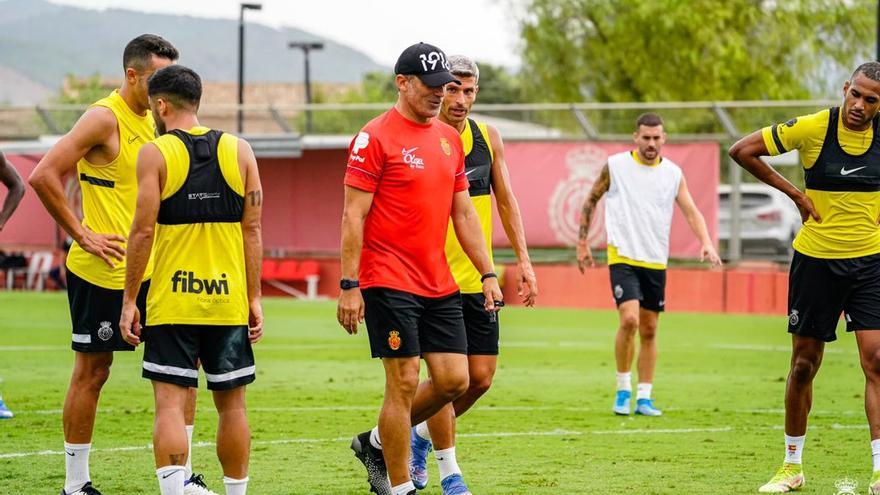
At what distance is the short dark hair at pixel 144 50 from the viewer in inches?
310

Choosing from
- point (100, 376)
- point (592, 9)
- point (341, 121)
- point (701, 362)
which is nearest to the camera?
point (100, 376)

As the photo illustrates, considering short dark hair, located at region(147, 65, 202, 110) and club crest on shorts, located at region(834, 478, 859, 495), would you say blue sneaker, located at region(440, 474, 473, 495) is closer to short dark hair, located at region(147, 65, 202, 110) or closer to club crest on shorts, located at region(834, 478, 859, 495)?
club crest on shorts, located at region(834, 478, 859, 495)

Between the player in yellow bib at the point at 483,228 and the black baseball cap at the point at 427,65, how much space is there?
1009 millimetres

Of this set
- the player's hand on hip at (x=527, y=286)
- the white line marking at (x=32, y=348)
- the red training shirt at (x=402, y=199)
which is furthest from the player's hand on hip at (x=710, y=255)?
the white line marking at (x=32, y=348)

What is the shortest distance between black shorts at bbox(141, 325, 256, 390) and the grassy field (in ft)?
4.79

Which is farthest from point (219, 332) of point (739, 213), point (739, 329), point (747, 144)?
point (739, 213)

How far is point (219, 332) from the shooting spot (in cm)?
691

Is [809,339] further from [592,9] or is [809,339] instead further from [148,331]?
[592,9]

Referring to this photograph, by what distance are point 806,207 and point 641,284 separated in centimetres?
430

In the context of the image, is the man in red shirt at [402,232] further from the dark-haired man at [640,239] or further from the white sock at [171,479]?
the dark-haired man at [640,239]

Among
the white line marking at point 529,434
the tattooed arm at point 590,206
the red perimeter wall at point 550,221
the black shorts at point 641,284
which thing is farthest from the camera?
the red perimeter wall at point 550,221

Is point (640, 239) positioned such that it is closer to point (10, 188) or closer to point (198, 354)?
point (10, 188)

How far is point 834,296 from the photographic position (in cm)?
846

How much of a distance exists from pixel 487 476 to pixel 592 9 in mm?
37811
